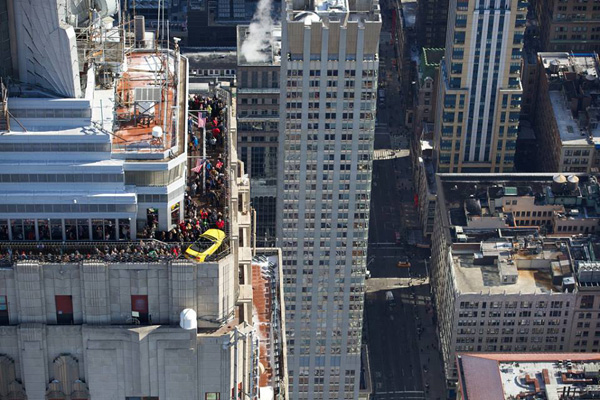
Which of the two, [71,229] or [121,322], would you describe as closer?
[121,322]

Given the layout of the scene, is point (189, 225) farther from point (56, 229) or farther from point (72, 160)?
point (72, 160)

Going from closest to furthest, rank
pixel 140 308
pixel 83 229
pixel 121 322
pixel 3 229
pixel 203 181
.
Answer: pixel 140 308
pixel 121 322
pixel 83 229
pixel 3 229
pixel 203 181

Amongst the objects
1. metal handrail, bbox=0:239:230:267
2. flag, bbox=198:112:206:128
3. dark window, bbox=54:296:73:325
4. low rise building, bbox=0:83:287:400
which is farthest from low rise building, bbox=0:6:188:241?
flag, bbox=198:112:206:128

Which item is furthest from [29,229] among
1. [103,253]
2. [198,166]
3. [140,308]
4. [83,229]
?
[198,166]

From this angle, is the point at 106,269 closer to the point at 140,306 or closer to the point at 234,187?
the point at 140,306

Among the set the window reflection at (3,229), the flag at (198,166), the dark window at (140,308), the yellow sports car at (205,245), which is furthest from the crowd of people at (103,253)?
the flag at (198,166)
